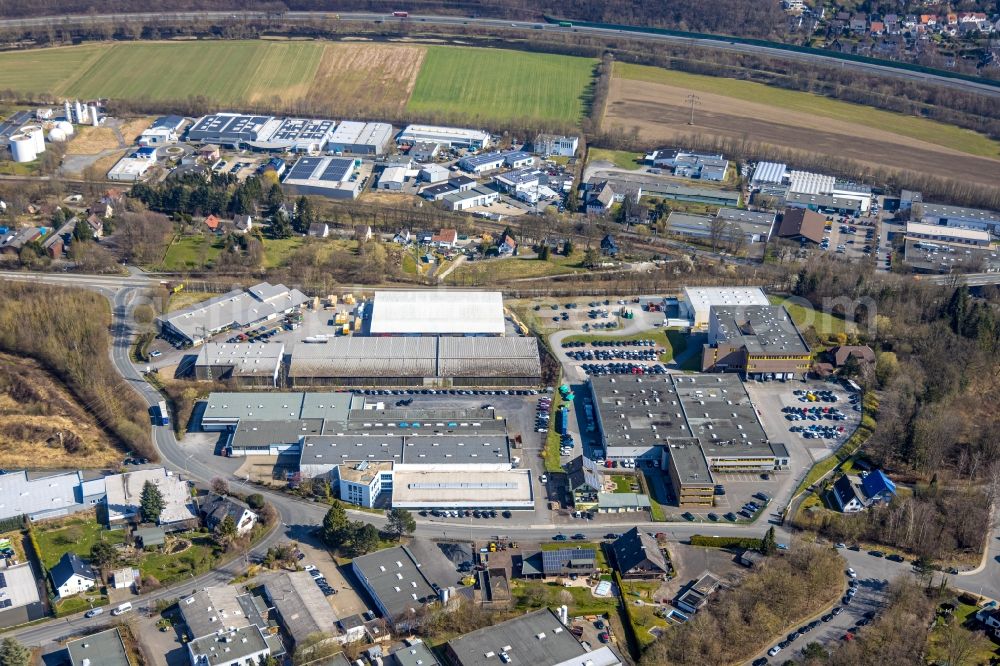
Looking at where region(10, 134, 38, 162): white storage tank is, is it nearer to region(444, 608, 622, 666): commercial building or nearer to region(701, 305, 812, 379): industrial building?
region(701, 305, 812, 379): industrial building

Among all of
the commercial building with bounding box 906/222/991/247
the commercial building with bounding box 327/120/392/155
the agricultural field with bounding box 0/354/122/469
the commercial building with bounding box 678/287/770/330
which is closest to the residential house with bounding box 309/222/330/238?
the commercial building with bounding box 327/120/392/155

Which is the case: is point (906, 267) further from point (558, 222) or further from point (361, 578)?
point (361, 578)

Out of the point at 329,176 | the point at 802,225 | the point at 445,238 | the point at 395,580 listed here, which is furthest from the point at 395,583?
the point at 329,176

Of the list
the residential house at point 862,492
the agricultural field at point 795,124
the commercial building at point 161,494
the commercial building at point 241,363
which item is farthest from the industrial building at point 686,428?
the agricultural field at point 795,124

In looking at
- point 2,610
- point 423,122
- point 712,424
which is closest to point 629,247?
point 712,424

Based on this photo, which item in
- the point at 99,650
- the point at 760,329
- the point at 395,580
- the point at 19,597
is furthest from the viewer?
the point at 760,329

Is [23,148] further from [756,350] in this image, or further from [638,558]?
[638,558]
